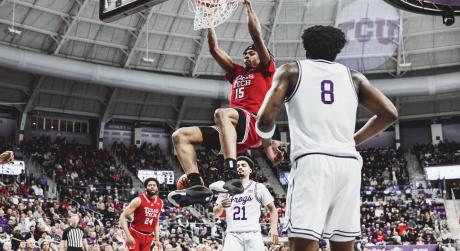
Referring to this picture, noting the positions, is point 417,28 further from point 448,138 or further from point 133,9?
point 133,9

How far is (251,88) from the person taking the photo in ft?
22.2

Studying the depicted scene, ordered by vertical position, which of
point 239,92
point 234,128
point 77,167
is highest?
point 77,167

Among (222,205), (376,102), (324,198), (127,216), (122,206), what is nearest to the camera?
(324,198)

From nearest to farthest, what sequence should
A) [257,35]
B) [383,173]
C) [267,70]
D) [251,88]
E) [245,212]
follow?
[257,35]
[251,88]
[267,70]
[245,212]
[383,173]

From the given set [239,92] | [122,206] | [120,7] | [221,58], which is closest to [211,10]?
[120,7]

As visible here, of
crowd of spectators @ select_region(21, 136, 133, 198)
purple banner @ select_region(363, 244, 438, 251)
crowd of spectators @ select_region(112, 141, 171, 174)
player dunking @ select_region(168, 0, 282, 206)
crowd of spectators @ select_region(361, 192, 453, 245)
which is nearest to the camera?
player dunking @ select_region(168, 0, 282, 206)

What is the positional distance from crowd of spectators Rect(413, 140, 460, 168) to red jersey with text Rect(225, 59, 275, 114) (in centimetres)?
3345

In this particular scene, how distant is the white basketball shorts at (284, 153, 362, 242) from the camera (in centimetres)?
407

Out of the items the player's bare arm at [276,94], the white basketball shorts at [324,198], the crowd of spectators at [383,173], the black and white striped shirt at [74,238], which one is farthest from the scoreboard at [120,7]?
the crowd of spectators at [383,173]

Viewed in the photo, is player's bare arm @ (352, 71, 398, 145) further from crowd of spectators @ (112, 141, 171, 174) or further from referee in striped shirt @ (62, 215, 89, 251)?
crowd of spectators @ (112, 141, 171, 174)

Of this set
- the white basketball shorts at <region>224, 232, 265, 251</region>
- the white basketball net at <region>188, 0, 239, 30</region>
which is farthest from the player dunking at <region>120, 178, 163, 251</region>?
the white basketball net at <region>188, 0, 239, 30</region>

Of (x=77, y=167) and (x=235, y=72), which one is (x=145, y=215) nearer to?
(x=235, y=72)

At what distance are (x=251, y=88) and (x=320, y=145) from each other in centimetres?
267

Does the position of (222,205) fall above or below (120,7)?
below
